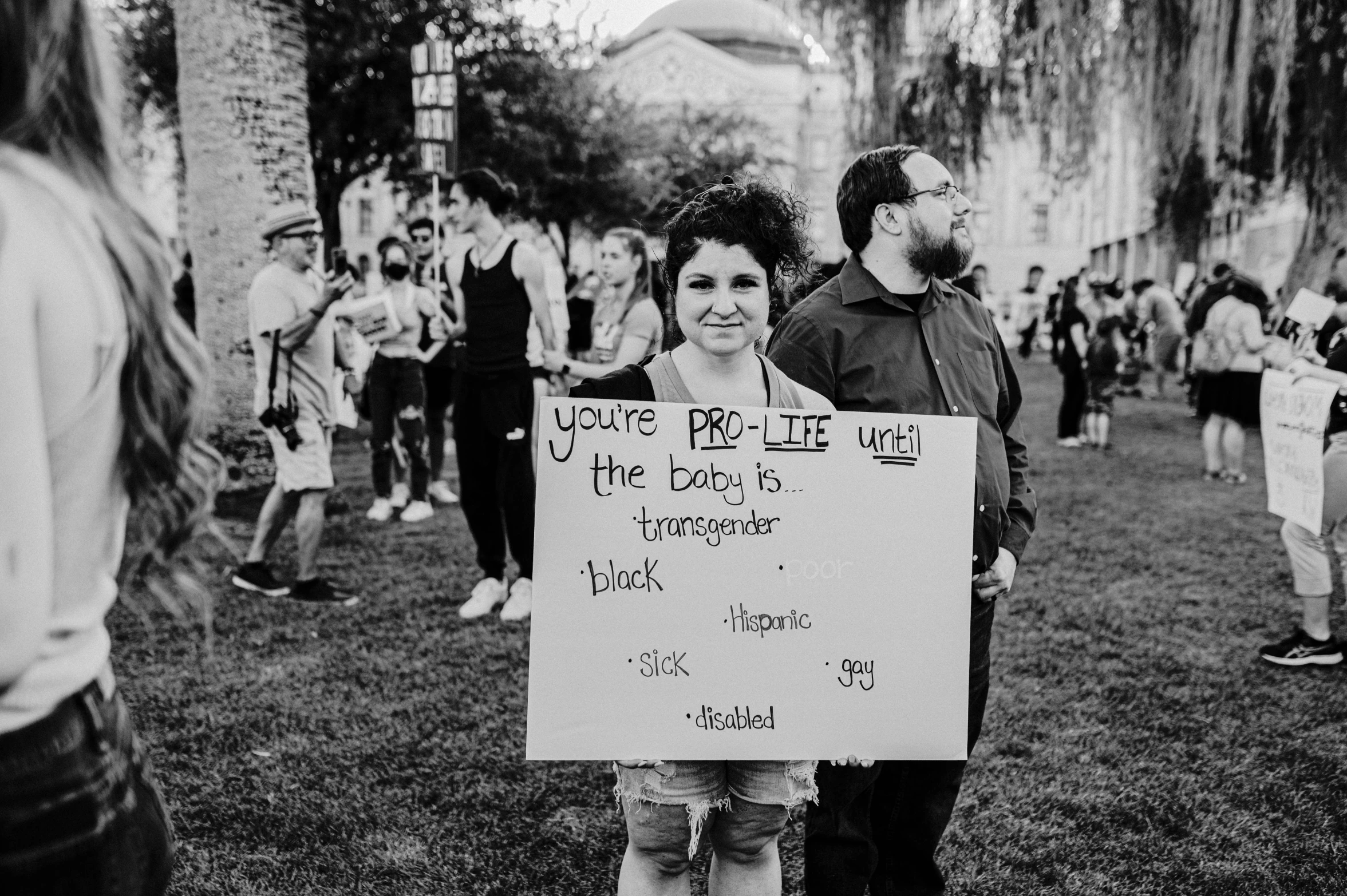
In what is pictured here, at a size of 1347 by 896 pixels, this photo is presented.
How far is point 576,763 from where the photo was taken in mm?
3812

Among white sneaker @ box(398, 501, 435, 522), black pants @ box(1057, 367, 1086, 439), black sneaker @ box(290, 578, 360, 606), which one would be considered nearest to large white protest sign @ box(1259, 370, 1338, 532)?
black sneaker @ box(290, 578, 360, 606)

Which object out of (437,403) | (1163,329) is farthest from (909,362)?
(1163,329)

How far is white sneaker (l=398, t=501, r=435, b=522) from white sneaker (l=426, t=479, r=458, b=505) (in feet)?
1.10

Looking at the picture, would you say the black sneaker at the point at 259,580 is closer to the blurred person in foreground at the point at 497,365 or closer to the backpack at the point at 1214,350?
the blurred person in foreground at the point at 497,365

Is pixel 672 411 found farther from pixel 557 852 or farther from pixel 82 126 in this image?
pixel 557 852

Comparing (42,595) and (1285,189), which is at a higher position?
(1285,189)

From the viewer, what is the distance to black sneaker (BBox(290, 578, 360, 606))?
561 cm

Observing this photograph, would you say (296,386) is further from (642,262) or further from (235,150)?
(235,150)

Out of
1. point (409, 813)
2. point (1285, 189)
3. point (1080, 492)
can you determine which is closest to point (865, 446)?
point (409, 813)

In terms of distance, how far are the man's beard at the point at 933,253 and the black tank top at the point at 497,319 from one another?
294 centimetres

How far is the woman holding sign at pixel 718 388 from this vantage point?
2.12m

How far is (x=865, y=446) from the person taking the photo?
2135 millimetres

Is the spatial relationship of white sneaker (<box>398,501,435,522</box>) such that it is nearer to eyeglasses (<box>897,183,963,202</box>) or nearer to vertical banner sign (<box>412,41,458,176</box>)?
vertical banner sign (<box>412,41,458,176</box>)

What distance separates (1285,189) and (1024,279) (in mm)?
51513
